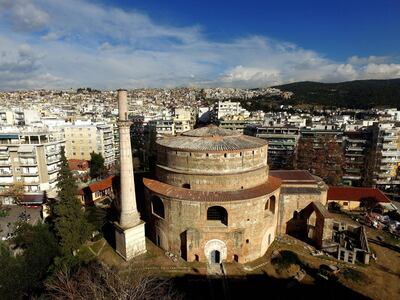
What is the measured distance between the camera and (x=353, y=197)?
40438mm

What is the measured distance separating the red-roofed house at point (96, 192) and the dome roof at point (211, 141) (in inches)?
726

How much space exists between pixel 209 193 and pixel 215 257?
20.5 ft

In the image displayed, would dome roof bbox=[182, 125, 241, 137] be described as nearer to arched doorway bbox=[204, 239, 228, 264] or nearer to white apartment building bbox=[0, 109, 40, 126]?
arched doorway bbox=[204, 239, 228, 264]

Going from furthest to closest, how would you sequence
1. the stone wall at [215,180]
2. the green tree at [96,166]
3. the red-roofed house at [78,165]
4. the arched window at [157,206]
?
the red-roofed house at [78,165] → the green tree at [96,166] → the arched window at [157,206] → the stone wall at [215,180]

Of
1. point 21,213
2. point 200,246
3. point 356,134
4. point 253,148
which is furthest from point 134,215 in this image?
point 356,134

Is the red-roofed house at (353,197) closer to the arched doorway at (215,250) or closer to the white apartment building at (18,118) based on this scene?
the arched doorway at (215,250)

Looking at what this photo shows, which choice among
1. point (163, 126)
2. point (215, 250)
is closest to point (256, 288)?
point (215, 250)

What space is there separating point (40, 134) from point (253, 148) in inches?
1400

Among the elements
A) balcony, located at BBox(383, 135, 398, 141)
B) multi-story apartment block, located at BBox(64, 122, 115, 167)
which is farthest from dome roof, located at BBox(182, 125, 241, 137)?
multi-story apartment block, located at BBox(64, 122, 115, 167)

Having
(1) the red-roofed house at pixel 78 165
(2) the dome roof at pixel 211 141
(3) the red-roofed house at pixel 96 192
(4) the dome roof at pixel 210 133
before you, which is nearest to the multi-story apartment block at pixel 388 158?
(2) the dome roof at pixel 211 141

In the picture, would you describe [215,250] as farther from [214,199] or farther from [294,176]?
[294,176]

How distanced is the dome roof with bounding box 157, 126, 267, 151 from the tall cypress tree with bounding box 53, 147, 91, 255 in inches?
417

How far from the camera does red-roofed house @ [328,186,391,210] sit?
40031 mm

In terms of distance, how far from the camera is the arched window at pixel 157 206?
29.6 meters
